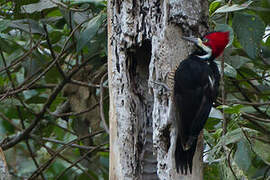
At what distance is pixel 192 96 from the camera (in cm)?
252

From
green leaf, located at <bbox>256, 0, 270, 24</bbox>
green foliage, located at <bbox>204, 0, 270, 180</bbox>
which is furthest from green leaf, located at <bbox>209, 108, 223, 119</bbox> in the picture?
green leaf, located at <bbox>256, 0, 270, 24</bbox>

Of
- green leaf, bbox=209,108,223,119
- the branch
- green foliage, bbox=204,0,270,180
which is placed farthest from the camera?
the branch

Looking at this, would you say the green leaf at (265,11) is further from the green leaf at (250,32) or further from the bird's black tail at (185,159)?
the bird's black tail at (185,159)

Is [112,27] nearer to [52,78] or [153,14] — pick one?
[153,14]

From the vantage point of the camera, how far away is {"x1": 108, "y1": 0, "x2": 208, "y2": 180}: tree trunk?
256 cm

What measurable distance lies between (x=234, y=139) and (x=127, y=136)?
56 centimetres

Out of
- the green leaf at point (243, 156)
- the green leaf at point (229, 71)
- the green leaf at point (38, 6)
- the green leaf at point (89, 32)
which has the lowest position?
the green leaf at point (243, 156)

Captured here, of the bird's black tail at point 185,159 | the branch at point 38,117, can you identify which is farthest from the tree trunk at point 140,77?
the branch at point 38,117

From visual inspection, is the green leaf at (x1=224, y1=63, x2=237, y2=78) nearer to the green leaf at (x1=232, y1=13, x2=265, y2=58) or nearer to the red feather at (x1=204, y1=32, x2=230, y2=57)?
the green leaf at (x1=232, y1=13, x2=265, y2=58)

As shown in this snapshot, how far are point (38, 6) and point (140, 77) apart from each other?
0.94 metres

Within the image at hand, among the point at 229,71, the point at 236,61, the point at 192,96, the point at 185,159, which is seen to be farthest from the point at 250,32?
the point at 185,159

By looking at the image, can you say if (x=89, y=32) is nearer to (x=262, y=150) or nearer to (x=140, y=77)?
(x=140, y=77)

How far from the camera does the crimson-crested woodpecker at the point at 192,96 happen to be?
2457 mm

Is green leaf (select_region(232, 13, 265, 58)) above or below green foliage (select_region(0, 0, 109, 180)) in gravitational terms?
above
